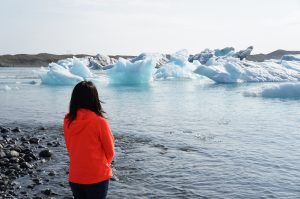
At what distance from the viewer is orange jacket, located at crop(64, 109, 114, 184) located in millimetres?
4156

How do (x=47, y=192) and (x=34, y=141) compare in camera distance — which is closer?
(x=47, y=192)

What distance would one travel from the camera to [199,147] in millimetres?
11422

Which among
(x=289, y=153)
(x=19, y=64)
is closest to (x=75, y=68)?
(x=289, y=153)

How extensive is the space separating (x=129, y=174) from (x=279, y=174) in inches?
118

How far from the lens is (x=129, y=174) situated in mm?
8945

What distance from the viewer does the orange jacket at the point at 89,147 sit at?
164 inches

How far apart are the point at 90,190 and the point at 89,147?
410 mm

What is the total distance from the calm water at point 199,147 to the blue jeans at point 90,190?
11.0 feet

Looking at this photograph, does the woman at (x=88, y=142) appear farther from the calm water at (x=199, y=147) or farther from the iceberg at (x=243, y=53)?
the iceberg at (x=243, y=53)

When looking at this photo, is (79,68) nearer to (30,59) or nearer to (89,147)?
(89,147)

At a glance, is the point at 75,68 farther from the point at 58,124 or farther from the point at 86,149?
the point at 86,149

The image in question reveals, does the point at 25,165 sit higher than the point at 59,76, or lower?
lower

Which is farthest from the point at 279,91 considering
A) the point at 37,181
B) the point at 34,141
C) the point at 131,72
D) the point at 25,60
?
the point at 25,60

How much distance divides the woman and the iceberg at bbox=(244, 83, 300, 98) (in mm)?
21722
